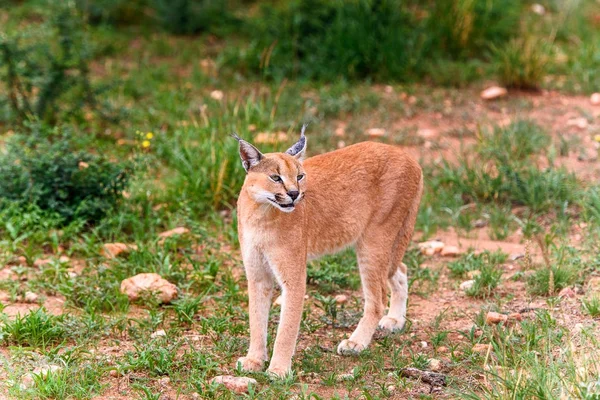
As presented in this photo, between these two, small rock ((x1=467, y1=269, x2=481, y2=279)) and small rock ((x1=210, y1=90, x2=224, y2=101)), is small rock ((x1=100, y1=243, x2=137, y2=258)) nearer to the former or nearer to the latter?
small rock ((x1=467, y1=269, x2=481, y2=279))

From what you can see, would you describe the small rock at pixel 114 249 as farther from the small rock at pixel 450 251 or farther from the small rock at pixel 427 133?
the small rock at pixel 427 133

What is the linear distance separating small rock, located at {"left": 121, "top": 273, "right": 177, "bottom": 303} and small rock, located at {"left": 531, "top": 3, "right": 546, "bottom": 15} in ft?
25.8

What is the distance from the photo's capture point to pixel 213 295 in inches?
245

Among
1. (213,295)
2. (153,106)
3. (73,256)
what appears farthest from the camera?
(153,106)

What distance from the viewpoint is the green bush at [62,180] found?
7035 mm

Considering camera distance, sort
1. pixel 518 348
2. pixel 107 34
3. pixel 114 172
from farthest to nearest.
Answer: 1. pixel 107 34
2. pixel 114 172
3. pixel 518 348

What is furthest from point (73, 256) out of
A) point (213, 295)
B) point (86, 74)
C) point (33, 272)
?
point (86, 74)

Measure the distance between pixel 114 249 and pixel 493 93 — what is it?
16.2 feet

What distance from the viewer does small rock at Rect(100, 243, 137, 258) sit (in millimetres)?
6652

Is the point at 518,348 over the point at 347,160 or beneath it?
beneath

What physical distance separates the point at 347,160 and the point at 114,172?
239 centimetres

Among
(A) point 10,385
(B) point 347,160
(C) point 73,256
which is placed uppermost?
(B) point 347,160

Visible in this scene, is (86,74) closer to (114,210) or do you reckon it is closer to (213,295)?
(114,210)

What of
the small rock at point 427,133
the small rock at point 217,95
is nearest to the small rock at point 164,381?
the small rock at point 427,133
